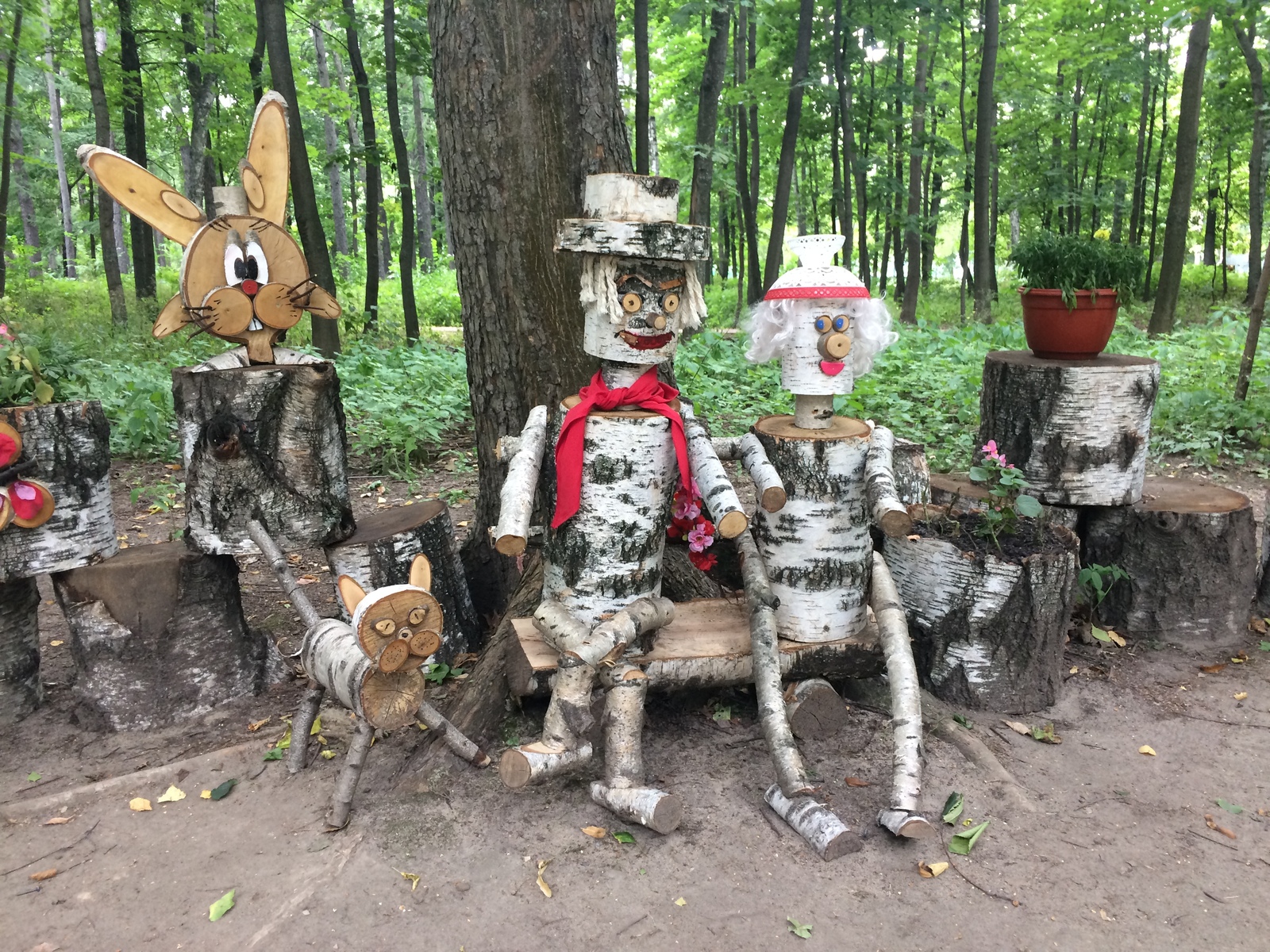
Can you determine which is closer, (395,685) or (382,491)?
(395,685)

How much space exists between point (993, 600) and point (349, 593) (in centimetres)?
219

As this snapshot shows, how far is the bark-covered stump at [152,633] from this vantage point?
296cm

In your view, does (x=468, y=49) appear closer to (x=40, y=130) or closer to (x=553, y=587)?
(x=553, y=587)

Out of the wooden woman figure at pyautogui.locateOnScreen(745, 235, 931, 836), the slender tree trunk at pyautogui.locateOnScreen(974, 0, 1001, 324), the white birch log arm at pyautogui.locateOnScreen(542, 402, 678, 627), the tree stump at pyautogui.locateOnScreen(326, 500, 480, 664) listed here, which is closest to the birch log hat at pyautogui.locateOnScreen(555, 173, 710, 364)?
the white birch log arm at pyautogui.locateOnScreen(542, 402, 678, 627)

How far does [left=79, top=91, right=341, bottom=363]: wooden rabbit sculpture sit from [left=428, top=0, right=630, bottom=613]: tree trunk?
0.63 meters

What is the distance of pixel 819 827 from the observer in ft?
7.57

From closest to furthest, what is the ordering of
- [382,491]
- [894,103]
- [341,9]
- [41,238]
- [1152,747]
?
1. [1152,747]
2. [382,491]
3. [341,9]
4. [894,103]
5. [41,238]

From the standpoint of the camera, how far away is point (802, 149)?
19.2 metres

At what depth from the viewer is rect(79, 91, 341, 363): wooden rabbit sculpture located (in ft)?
8.84

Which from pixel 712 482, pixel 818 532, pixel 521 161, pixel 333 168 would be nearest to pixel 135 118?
pixel 333 168

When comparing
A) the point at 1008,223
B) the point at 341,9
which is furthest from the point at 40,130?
the point at 1008,223

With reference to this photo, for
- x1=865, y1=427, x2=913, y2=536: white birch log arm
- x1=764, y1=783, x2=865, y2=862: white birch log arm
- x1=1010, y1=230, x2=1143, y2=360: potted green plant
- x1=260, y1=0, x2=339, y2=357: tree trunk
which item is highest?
x1=260, y1=0, x2=339, y2=357: tree trunk

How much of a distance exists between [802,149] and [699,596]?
59.0 ft

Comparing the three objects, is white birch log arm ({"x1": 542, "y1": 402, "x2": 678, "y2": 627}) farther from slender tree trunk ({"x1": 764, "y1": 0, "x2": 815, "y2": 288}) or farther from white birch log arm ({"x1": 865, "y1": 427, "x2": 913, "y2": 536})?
slender tree trunk ({"x1": 764, "y1": 0, "x2": 815, "y2": 288})
